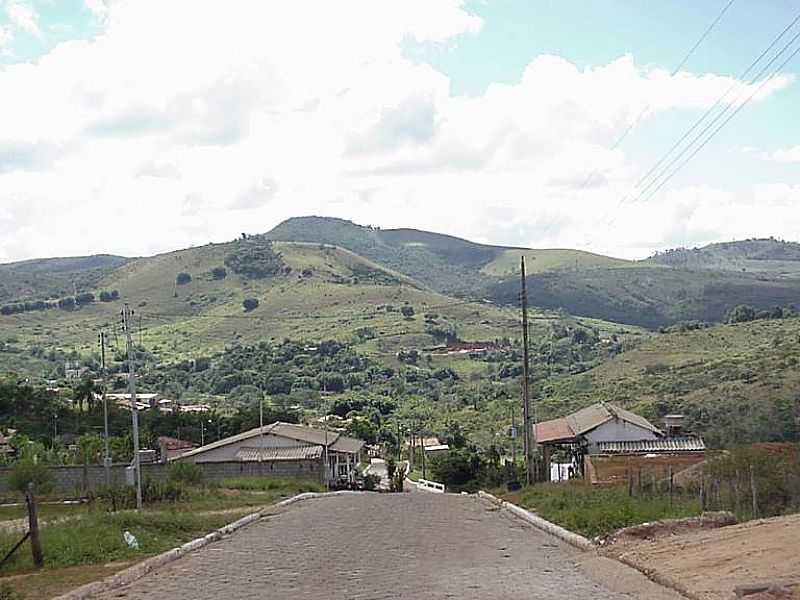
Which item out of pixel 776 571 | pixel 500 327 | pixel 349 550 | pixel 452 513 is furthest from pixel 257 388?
pixel 776 571

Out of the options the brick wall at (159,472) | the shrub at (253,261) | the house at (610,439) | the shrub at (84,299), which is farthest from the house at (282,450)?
the shrub at (253,261)

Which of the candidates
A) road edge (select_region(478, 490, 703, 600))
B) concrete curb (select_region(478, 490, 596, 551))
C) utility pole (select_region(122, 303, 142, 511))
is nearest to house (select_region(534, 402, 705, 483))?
road edge (select_region(478, 490, 703, 600))

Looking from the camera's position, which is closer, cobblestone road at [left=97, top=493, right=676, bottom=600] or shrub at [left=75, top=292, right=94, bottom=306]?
cobblestone road at [left=97, top=493, right=676, bottom=600]

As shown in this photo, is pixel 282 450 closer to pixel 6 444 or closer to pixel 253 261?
pixel 6 444

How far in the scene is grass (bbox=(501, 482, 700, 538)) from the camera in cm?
2019

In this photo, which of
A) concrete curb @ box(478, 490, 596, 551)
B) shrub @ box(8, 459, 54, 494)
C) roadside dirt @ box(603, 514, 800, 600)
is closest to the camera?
roadside dirt @ box(603, 514, 800, 600)

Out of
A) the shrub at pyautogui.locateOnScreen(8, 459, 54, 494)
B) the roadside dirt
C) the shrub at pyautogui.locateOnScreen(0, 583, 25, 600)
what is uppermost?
the shrub at pyautogui.locateOnScreen(0, 583, 25, 600)

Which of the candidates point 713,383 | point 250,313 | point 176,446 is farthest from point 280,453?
point 250,313

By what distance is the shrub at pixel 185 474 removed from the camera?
1588 inches

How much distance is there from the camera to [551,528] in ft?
75.7

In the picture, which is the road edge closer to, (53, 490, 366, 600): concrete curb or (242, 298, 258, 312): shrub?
(53, 490, 366, 600): concrete curb

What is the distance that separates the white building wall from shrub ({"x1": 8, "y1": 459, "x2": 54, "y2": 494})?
2599 centimetres

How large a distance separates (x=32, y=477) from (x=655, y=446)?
89.4 ft

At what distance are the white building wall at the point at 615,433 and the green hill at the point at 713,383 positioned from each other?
3447mm
